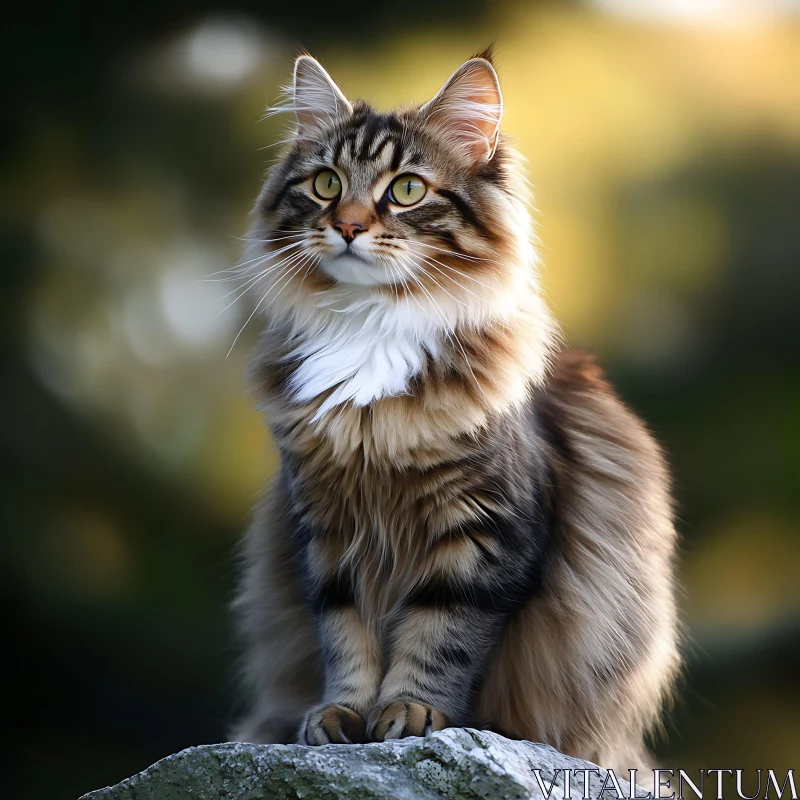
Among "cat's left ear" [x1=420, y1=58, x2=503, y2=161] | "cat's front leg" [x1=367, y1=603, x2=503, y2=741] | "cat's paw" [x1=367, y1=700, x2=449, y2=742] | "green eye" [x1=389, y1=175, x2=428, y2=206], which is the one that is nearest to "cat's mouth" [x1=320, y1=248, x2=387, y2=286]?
"green eye" [x1=389, y1=175, x2=428, y2=206]

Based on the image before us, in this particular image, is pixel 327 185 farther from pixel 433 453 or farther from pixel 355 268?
pixel 433 453

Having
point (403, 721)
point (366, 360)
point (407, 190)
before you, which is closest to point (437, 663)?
point (403, 721)

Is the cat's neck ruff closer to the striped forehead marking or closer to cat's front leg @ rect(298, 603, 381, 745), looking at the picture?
the striped forehead marking

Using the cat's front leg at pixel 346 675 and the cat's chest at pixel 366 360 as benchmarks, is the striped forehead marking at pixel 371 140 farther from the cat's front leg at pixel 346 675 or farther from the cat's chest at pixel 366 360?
the cat's front leg at pixel 346 675

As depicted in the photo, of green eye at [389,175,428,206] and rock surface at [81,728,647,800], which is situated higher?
green eye at [389,175,428,206]

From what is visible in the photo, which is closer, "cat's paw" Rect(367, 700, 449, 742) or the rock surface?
the rock surface

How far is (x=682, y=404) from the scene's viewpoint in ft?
10.8

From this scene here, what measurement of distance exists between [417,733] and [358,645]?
0.74ft

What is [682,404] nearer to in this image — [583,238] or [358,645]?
[583,238]

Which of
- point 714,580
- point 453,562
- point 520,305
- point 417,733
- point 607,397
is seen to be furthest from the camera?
point 714,580

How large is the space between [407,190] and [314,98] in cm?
33

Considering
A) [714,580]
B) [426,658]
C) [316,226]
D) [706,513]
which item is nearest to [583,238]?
[706,513]

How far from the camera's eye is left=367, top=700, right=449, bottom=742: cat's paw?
1.58 meters

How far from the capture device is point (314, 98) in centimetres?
192
